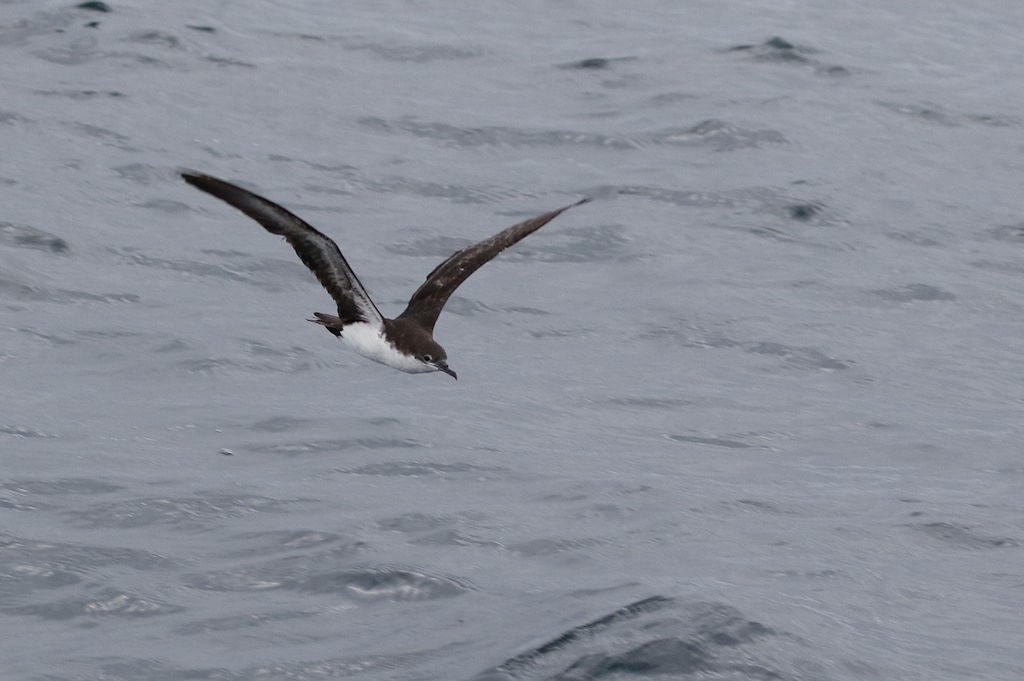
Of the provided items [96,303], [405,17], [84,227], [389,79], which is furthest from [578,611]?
[405,17]

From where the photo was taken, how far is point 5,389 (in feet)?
45.8

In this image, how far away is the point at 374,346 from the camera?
36.9 ft

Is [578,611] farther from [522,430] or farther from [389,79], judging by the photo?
[389,79]

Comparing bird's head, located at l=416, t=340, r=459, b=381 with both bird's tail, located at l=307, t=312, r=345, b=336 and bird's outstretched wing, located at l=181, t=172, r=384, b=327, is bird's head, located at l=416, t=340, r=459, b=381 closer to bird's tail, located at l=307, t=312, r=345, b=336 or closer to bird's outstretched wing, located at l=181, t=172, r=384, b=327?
bird's outstretched wing, located at l=181, t=172, r=384, b=327

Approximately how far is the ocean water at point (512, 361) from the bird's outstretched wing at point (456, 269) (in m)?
1.47

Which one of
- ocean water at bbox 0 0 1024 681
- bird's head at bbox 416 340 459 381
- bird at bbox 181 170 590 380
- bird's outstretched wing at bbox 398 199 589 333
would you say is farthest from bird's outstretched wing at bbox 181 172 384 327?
ocean water at bbox 0 0 1024 681

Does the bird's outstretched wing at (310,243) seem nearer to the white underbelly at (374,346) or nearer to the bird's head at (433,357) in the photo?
the white underbelly at (374,346)

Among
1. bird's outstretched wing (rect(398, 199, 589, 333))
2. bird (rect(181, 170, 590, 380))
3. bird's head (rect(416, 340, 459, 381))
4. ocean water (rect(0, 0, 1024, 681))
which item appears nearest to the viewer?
bird (rect(181, 170, 590, 380))

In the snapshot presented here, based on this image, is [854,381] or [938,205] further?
[938,205]

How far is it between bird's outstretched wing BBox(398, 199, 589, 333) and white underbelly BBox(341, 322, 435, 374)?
0.39m

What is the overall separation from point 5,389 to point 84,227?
3821 millimetres

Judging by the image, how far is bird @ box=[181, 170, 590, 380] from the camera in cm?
1007

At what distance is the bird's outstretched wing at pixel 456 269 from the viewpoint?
453 inches

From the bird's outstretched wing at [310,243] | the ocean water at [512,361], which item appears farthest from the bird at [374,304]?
the ocean water at [512,361]
